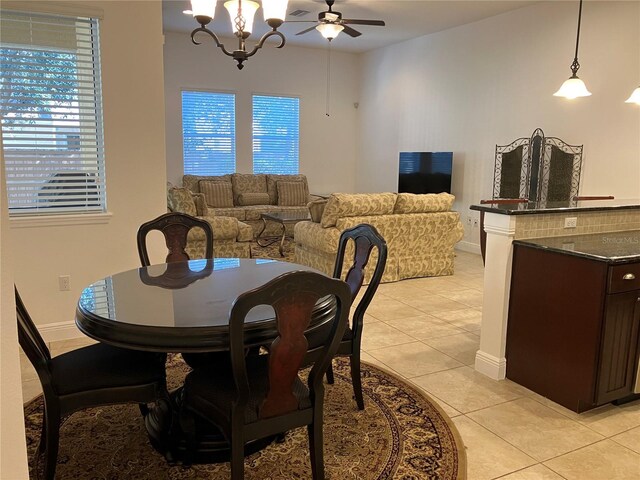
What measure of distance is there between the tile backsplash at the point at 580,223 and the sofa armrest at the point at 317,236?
7.30ft

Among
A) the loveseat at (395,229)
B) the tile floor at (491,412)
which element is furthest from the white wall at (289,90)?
the tile floor at (491,412)

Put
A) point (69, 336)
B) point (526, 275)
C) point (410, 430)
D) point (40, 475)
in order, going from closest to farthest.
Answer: point (40, 475), point (410, 430), point (526, 275), point (69, 336)

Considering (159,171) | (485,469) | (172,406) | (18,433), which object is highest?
(159,171)

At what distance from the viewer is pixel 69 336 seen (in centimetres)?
369

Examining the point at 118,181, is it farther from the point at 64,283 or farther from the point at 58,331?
the point at 58,331

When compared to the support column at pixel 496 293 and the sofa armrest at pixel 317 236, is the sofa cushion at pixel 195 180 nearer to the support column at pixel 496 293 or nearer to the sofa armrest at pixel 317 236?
the sofa armrest at pixel 317 236

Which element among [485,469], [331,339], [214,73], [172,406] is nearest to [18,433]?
[331,339]

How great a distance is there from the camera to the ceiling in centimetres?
648

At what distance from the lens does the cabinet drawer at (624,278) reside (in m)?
2.60

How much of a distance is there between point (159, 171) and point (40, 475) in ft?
7.36

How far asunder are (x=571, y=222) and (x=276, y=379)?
7.74 ft

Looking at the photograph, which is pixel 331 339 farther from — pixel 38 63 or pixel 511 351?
pixel 38 63

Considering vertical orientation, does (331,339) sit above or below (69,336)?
Result: above

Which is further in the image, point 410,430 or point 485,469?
point 410,430
